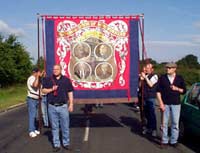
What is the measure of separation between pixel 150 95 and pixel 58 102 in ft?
10.3

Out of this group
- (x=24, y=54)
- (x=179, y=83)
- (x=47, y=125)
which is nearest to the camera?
(x=179, y=83)

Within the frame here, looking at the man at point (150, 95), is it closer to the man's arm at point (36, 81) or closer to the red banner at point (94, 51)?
the red banner at point (94, 51)

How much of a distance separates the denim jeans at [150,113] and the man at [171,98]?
180cm

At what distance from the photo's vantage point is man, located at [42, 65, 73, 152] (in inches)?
422

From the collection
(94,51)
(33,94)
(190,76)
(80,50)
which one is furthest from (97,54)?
(190,76)

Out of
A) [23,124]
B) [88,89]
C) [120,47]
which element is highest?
[120,47]

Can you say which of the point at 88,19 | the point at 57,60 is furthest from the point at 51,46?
the point at 88,19

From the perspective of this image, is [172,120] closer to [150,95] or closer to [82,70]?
[150,95]

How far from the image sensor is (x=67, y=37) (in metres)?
13.1

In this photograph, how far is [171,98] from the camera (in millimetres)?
10836

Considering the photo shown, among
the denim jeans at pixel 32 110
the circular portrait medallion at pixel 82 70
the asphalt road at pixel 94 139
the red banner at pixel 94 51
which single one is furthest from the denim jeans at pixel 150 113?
the denim jeans at pixel 32 110

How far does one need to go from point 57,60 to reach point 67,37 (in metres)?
0.68

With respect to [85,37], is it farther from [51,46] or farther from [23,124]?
[23,124]

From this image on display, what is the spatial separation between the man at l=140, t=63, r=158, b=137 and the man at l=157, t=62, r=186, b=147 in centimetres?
170
